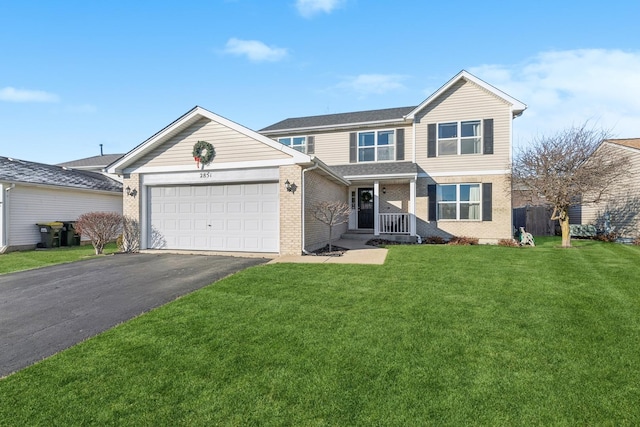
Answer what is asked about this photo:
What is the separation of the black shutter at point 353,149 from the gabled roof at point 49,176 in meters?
13.7

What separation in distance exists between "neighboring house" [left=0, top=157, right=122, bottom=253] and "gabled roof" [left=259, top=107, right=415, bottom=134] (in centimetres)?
1011

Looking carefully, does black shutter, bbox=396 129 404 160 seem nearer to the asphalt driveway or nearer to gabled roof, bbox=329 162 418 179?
gabled roof, bbox=329 162 418 179

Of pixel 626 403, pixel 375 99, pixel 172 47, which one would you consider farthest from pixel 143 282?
pixel 375 99

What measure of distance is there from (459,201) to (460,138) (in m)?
2.98

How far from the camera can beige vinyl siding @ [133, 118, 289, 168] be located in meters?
10.8

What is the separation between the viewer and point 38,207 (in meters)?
14.7

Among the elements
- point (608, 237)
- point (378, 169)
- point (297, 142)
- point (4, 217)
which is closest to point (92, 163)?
point (4, 217)

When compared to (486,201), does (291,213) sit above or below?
below

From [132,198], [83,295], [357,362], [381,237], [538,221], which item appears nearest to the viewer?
[357,362]

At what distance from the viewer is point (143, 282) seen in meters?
7.50

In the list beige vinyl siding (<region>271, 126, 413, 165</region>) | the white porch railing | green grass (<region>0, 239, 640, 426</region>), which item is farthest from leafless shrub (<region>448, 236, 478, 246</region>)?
green grass (<region>0, 239, 640, 426</region>)

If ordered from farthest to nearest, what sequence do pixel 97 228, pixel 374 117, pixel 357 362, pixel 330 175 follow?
pixel 374 117 < pixel 330 175 < pixel 97 228 < pixel 357 362

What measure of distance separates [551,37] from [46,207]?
2212 centimetres

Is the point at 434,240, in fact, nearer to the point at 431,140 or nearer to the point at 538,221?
the point at 431,140
